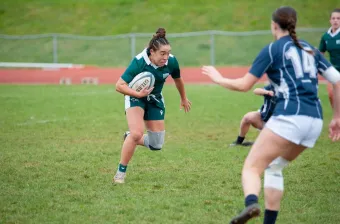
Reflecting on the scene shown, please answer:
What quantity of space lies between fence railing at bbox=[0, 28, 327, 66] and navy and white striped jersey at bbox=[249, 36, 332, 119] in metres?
24.8

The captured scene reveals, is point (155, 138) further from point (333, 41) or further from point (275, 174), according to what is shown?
point (333, 41)

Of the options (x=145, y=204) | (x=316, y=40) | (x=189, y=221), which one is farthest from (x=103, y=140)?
(x=316, y=40)

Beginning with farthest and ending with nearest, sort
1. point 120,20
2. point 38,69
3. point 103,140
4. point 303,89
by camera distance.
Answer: point 120,20 → point 38,69 → point 103,140 → point 303,89

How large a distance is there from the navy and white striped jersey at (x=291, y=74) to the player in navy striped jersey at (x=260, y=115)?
8.56ft

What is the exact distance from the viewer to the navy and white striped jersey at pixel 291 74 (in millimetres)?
4961

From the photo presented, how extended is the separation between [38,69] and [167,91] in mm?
10370

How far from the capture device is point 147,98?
7719 millimetres

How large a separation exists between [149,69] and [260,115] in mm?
2608

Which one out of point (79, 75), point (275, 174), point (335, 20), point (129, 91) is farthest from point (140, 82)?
point (79, 75)

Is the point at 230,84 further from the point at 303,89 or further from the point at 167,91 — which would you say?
the point at 167,91

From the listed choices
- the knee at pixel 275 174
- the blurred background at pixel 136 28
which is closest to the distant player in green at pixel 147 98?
the knee at pixel 275 174

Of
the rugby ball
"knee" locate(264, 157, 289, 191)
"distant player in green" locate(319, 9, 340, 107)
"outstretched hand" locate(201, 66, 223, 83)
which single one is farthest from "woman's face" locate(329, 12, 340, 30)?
"knee" locate(264, 157, 289, 191)

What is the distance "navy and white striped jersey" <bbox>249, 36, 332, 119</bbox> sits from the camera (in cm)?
496

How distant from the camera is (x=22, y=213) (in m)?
5.95
